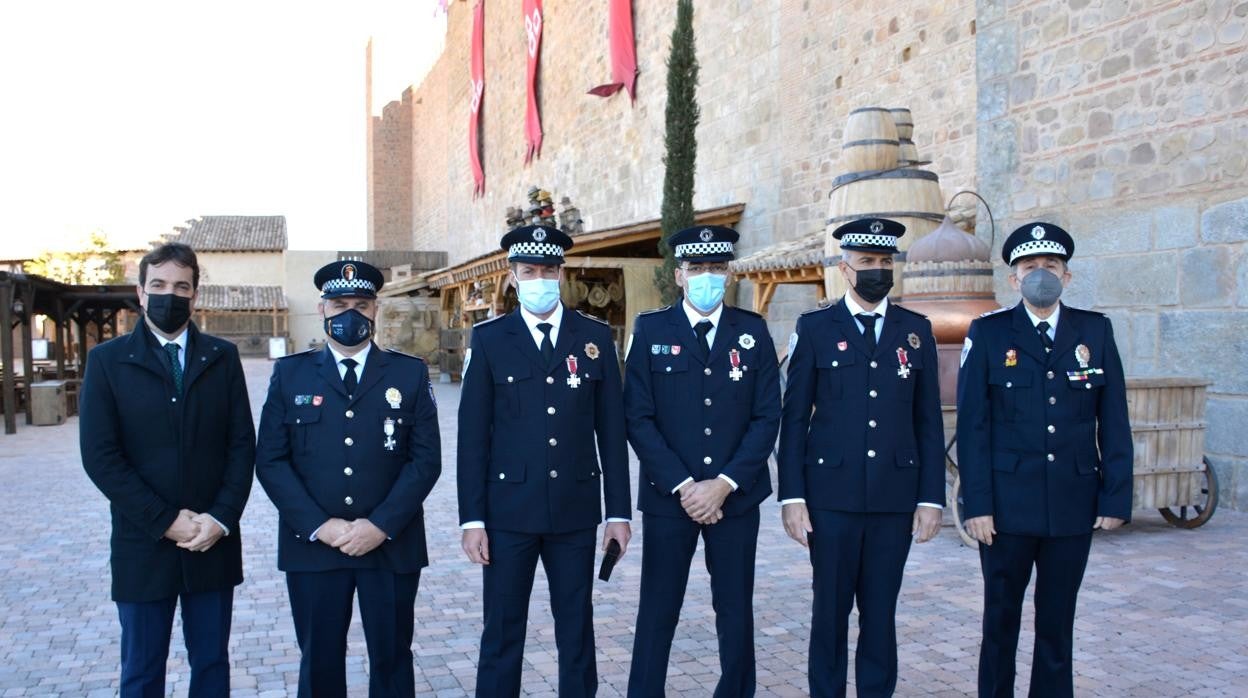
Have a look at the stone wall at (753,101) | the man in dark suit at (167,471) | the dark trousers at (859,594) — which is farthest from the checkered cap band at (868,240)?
the stone wall at (753,101)

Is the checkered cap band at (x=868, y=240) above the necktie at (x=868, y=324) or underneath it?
above

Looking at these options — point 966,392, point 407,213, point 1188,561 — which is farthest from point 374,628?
point 407,213

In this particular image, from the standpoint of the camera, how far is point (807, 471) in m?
3.72

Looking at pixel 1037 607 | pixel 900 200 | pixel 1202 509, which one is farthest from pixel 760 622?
pixel 900 200

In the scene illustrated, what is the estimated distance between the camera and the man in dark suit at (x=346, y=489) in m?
3.37

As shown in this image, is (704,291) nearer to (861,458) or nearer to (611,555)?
(861,458)

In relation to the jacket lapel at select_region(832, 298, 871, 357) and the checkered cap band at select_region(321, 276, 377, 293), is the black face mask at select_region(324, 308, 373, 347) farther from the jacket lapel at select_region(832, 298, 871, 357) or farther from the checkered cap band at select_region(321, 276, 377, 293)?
the jacket lapel at select_region(832, 298, 871, 357)

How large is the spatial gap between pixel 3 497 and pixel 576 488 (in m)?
7.89

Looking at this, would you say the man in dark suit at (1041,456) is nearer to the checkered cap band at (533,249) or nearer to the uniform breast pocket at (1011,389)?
the uniform breast pocket at (1011,389)

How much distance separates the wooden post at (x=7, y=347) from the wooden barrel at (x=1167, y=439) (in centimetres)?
1442

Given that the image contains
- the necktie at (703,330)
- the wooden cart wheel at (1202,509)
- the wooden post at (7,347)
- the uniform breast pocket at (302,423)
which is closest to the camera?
the uniform breast pocket at (302,423)

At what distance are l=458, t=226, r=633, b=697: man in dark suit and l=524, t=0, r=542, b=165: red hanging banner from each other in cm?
2539

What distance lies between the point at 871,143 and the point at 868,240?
5.05 m

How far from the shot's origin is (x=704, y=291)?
3777 millimetres
